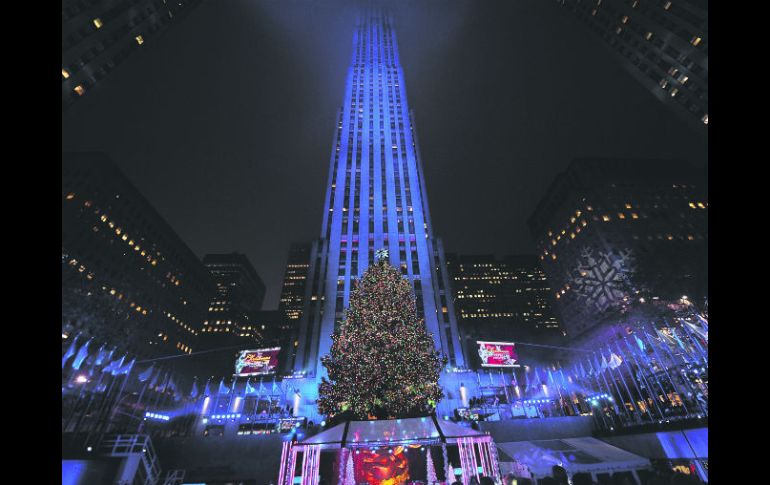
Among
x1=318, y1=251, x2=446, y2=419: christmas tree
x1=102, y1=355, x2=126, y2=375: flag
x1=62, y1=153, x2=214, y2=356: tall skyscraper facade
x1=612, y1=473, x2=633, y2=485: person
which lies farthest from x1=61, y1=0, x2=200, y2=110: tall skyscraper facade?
x1=612, y1=473, x2=633, y2=485: person

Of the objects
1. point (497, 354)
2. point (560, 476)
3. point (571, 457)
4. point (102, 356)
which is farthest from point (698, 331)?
point (102, 356)

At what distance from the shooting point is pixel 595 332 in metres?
61.8

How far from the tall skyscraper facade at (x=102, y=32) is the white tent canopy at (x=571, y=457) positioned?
57.3 metres

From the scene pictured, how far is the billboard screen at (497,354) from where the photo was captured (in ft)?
115

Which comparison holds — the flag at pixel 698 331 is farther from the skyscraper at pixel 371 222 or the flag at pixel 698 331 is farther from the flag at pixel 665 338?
the skyscraper at pixel 371 222

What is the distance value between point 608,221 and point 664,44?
38.3 m

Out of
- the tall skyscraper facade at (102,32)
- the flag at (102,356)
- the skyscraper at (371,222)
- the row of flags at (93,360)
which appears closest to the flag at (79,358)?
the row of flags at (93,360)

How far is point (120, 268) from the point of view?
70562mm

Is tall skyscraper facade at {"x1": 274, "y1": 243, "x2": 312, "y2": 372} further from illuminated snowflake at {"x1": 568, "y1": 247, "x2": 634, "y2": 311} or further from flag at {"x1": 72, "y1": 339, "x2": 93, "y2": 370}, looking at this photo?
flag at {"x1": 72, "y1": 339, "x2": 93, "y2": 370}

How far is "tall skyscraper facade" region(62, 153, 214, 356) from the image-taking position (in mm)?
57219

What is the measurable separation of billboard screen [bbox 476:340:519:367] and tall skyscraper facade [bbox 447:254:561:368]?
84.4m

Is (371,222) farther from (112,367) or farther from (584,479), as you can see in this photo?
(584,479)
